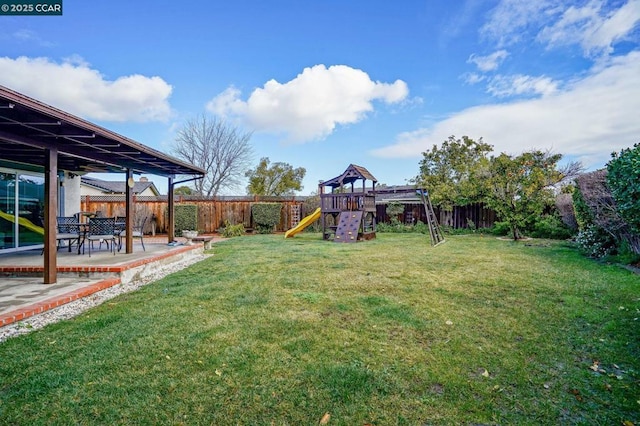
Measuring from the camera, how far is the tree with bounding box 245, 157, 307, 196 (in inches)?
956

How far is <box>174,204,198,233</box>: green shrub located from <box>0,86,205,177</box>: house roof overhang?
7.38 meters

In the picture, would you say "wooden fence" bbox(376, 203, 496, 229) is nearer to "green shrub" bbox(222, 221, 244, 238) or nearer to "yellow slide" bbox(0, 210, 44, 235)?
"green shrub" bbox(222, 221, 244, 238)

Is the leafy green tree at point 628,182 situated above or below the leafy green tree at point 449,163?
below

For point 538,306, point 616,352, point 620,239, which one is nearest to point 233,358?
point 616,352

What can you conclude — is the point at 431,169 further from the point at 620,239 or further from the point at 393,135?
the point at 620,239

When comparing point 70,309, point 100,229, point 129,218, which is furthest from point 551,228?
point 100,229

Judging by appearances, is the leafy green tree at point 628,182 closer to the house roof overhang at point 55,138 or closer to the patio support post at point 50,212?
the house roof overhang at point 55,138

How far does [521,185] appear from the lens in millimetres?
10992

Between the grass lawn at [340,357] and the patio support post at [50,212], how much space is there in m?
1.30

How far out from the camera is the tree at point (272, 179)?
2428 cm

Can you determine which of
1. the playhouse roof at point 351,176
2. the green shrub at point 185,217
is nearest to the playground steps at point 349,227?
the playhouse roof at point 351,176

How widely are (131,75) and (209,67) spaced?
3186 millimetres

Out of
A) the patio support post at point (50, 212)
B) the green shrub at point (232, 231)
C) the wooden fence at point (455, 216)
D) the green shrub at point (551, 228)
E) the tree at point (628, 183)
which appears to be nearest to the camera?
the tree at point (628, 183)

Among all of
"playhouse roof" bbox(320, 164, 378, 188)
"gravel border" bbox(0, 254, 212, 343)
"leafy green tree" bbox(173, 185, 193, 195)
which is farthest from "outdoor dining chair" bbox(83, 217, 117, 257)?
"leafy green tree" bbox(173, 185, 193, 195)
